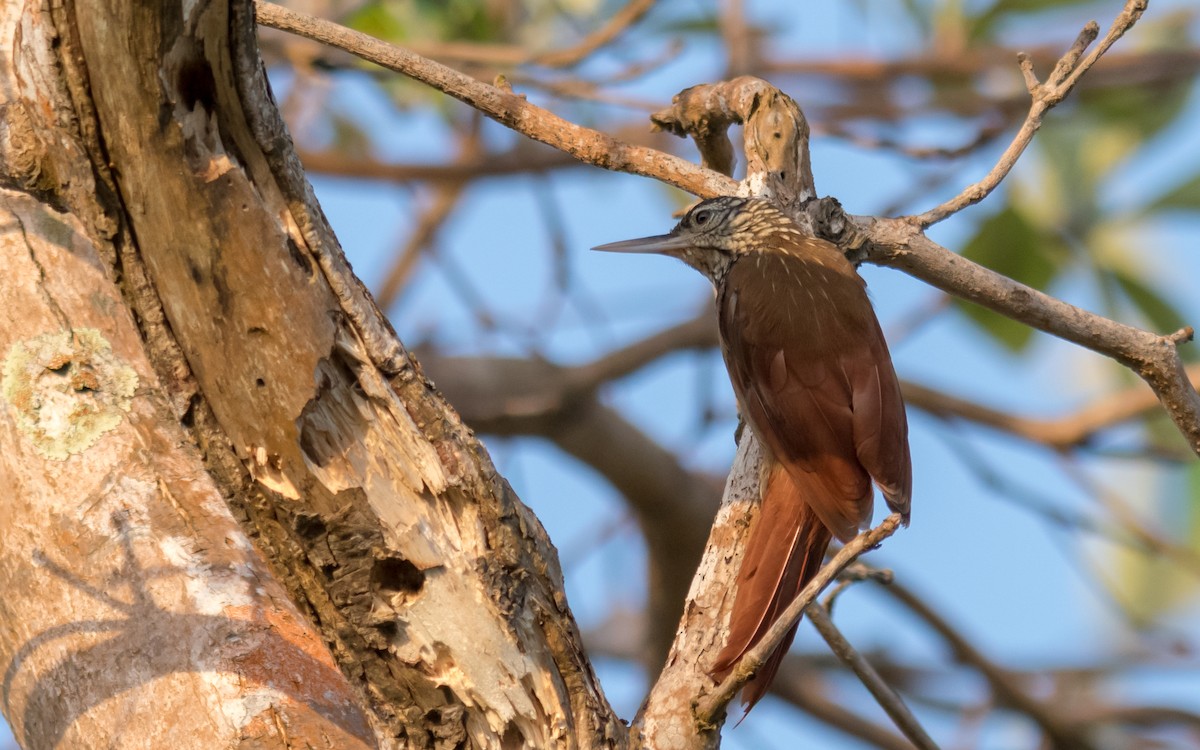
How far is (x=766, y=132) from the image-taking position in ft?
9.35

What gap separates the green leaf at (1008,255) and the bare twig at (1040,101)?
2862 millimetres

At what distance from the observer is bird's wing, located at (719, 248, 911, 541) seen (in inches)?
100

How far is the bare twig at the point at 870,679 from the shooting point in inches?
105

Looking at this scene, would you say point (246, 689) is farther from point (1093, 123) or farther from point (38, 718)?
point (1093, 123)

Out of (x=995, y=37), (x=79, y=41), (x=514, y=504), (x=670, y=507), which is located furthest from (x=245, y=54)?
(x=995, y=37)

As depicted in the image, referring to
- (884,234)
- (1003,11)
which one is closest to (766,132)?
(884,234)

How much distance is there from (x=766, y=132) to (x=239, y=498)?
5.14ft

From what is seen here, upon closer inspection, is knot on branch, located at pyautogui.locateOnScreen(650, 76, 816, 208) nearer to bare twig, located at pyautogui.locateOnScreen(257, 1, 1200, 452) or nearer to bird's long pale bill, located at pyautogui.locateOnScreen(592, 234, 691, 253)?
bare twig, located at pyautogui.locateOnScreen(257, 1, 1200, 452)

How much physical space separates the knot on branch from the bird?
5 centimetres

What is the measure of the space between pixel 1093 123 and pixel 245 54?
18.6 feet

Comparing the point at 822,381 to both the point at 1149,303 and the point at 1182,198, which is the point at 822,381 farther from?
the point at 1182,198

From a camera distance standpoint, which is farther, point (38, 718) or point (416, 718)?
point (38, 718)

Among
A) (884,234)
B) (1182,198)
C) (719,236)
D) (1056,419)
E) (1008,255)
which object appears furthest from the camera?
(1182,198)

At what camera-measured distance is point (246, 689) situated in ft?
6.61
